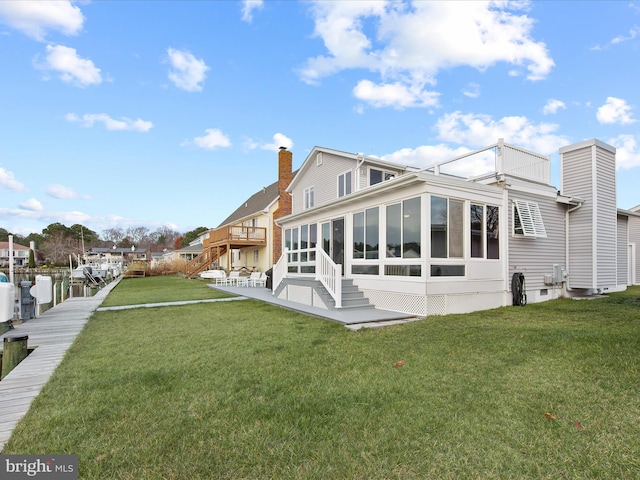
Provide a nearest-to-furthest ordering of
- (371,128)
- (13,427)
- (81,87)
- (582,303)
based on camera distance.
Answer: (13,427), (582,303), (81,87), (371,128)

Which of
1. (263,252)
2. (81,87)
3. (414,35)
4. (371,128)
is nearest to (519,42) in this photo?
(414,35)

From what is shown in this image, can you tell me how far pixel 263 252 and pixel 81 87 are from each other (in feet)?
45.8

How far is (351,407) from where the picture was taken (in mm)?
3293

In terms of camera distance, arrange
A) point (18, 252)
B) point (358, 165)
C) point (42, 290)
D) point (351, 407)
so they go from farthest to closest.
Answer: point (18, 252), point (358, 165), point (42, 290), point (351, 407)

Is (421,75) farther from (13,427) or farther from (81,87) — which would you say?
(13,427)

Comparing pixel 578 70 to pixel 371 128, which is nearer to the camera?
pixel 578 70

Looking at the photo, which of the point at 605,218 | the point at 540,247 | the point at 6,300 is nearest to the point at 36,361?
the point at 6,300

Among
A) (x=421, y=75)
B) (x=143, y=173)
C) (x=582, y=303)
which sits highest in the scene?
(x=421, y=75)

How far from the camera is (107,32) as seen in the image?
1152cm

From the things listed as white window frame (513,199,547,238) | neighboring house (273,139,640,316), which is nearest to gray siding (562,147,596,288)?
neighboring house (273,139,640,316)

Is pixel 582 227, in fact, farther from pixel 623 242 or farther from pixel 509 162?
pixel 623 242

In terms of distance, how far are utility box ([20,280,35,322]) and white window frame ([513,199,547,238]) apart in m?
13.1

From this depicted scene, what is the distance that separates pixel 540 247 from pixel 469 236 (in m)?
3.37

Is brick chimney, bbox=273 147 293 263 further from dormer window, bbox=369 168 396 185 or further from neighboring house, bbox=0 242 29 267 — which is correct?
neighboring house, bbox=0 242 29 267
